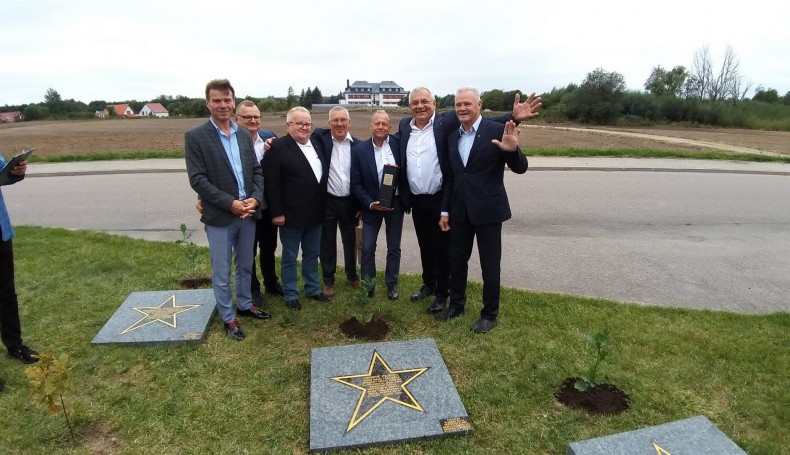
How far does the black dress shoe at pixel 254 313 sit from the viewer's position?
454cm

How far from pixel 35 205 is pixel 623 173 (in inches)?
549

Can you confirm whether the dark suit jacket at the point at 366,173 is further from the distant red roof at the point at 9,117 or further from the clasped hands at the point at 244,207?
the distant red roof at the point at 9,117

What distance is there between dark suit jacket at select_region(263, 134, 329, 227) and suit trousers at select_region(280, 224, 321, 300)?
0.17 m

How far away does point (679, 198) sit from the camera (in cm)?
1016

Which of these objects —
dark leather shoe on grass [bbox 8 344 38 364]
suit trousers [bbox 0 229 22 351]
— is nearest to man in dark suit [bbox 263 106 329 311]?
suit trousers [bbox 0 229 22 351]

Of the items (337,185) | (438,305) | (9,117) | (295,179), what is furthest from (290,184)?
(9,117)

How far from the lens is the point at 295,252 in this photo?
4688 mm

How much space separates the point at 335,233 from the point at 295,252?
1.49 feet

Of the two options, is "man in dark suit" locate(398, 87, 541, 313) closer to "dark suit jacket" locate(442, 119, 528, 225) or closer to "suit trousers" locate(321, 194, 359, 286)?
"dark suit jacket" locate(442, 119, 528, 225)

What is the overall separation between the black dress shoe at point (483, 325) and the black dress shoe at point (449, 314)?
254mm

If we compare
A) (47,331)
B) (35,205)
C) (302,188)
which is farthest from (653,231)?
(35,205)

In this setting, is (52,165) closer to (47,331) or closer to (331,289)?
(47,331)

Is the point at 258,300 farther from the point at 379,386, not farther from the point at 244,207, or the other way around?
the point at 379,386

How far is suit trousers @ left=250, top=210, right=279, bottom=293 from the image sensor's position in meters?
4.65
